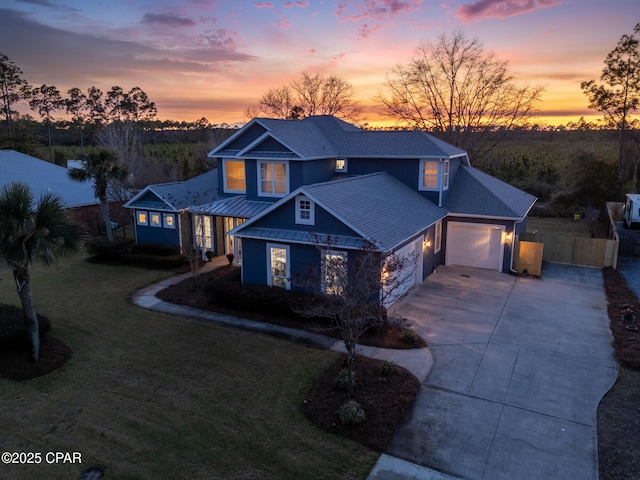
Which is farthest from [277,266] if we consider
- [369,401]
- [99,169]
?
[99,169]

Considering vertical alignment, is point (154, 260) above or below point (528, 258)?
below

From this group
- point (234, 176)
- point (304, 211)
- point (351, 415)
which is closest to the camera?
point (351, 415)

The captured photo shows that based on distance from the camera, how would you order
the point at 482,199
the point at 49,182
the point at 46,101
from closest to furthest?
the point at 482,199, the point at 49,182, the point at 46,101

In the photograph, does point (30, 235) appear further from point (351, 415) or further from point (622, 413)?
point (622, 413)

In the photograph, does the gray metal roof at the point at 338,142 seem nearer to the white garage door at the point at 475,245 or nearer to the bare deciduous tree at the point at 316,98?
the white garage door at the point at 475,245

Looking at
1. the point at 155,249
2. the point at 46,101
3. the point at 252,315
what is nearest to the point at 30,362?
the point at 252,315

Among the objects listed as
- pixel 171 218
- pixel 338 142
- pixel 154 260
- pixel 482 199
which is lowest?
pixel 154 260

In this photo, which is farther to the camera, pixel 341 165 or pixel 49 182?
pixel 49 182
